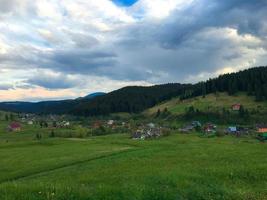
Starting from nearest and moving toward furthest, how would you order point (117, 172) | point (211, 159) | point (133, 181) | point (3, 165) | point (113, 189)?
point (113, 189) → point (133, 181) → point (117, 172) → point (211, 159) → point (3, 165)

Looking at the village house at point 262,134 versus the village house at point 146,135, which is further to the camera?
the village house at point 146,135

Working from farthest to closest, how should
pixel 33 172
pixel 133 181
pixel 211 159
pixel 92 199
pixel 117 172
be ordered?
1. pixel 33 172
2. pixel 211 159
3. pixel 117 172
4. pixel 133 181
5. pixel 92 199

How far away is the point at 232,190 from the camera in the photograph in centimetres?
1916

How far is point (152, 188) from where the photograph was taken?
18.4 metres

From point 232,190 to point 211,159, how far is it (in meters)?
13.0

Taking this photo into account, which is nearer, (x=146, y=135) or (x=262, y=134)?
(x=262, y=134)

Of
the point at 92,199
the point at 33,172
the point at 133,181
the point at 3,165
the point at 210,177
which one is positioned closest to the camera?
the point at 92,199

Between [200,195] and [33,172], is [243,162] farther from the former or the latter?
[33,172]

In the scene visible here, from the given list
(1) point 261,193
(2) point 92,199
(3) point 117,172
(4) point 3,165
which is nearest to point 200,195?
(1) point 261,193

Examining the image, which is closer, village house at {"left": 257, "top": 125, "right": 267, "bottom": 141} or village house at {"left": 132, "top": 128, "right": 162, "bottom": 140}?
village house at {"left": 257, "top": 125, "right": 267, "bottom": 141}

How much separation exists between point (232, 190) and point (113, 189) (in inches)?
212

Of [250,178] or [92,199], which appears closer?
[92,199]

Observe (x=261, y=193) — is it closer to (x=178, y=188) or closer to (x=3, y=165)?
(x=178, y=188)

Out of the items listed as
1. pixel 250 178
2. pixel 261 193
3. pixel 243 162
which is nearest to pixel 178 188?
pixel 261 193
